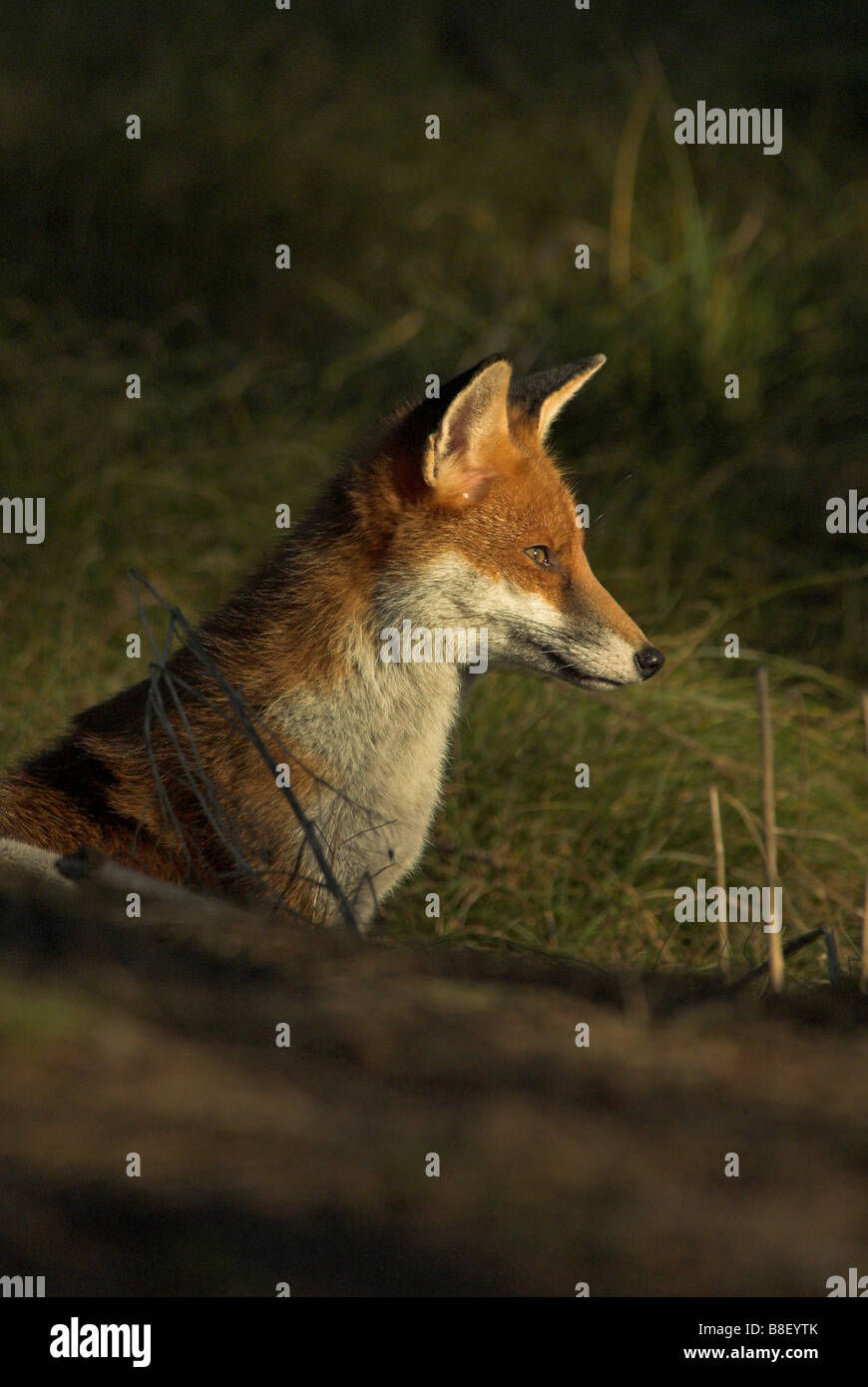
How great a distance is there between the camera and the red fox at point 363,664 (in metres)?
4.72

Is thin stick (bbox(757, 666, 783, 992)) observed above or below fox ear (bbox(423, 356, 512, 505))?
below

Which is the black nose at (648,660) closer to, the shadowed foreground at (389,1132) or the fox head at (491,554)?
the fox head at (491,554)

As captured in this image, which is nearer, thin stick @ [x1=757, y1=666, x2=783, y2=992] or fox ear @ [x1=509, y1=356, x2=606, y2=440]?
thin stick @ [x1=757, y1=666, x2=783, y2=992]

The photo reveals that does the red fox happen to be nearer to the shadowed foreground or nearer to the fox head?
the fox head

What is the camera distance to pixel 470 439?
5145mm

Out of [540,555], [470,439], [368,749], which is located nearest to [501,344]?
[470,439]

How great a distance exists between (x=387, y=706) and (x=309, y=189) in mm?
7492

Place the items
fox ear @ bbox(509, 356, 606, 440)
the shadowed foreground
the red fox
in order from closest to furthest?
the shadowed foreground
the red fox
fox ear @ bbox(509, 356, 606, 440)

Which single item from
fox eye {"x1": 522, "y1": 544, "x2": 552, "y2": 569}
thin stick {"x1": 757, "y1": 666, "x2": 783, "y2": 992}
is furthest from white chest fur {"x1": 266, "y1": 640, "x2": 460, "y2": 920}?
thin stick {"x1": 757, "y1": 666, "x2": 783, "y2": 992}

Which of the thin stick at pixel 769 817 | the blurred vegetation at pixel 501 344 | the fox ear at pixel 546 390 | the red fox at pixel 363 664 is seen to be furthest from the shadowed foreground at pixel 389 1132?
the fox ear at pixel 546 390

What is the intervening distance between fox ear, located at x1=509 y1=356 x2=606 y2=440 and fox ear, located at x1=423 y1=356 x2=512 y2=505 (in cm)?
34

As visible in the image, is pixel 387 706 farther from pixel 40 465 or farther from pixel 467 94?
pixel 467 94

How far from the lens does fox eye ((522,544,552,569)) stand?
5.15m

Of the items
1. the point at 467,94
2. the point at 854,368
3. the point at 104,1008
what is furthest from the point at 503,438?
the point at 467,94
